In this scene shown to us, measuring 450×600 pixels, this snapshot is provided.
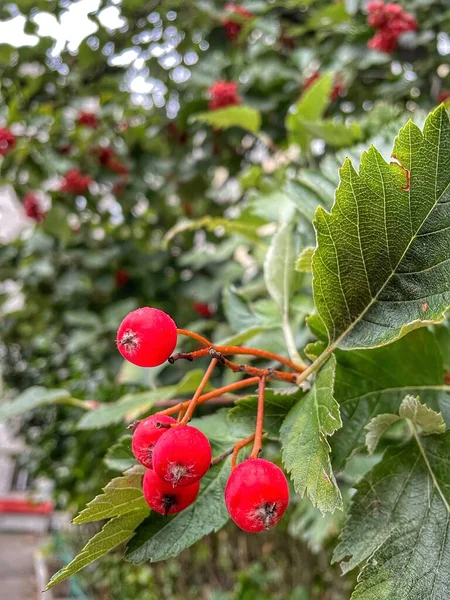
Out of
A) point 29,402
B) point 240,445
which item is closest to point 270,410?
point 240,445

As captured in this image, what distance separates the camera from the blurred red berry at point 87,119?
193cm

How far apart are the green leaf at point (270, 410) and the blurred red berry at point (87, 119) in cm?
165

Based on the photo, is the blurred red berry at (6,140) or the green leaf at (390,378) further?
the blurred red berry at (6,140)

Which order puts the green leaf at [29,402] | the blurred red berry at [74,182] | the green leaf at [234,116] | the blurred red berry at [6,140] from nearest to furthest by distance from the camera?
the green leaf at [29,402], the green leaf at [234,116], the blurred red berry at [6,140], the blurred red berry at [74,182]

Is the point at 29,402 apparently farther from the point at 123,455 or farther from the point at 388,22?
the point at 388,22

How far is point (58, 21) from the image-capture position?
1.73 m

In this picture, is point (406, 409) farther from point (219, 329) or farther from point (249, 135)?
point (249, 135)

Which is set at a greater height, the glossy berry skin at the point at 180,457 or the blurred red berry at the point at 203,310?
the glossy berry skin at the point at 180,457

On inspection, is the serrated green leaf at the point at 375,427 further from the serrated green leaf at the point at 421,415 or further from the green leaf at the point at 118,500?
the green leaf at the point at 118,500

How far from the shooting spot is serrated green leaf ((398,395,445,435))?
1.65ft

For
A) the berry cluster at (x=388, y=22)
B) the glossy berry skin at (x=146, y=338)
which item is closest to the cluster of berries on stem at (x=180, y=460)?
the glossy berry skin at (x=146, y=338)

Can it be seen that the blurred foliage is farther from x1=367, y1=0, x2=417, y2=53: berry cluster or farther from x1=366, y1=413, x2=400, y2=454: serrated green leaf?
x1=366, y1=413, x2=400, y2=454: serrated green leaf

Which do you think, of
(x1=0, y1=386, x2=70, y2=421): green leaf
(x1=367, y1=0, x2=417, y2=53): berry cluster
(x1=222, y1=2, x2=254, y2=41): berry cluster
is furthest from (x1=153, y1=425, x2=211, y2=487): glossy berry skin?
(x1=222, y1=2, x2=254, y2=41): berry cluster

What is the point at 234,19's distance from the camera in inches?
72.7
